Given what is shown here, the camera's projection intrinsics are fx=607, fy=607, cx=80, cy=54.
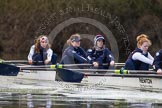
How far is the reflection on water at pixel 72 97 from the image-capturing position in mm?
15086

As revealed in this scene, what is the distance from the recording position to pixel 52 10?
146ft

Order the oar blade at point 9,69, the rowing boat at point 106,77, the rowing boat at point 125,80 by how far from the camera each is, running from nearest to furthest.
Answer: the rowing boat at point 125,80
the rowing boat at point 106,77
the oar blade at point 9,69

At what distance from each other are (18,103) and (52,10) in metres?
29.5

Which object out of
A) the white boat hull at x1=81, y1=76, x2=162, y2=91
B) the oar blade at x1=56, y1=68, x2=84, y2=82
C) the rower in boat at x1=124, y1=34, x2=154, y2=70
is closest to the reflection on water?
the white boat hull at x1=81, y1=76, x2=162, y2=91

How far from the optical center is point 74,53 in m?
20.9

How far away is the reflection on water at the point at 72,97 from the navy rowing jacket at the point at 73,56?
4.28 ft

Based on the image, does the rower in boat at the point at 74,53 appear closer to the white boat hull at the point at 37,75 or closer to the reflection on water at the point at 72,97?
the white boat hull at the point at 37,75

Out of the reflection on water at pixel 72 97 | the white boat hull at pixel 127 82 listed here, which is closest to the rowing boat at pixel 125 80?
the white boat hull at pixel 127 82

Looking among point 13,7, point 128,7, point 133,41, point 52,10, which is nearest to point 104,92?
point 133,41

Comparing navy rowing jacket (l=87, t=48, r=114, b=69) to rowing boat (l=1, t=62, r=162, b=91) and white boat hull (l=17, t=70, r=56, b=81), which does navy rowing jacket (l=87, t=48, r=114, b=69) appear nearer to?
rowing boat (l=1, t=62, r=162, b=91)

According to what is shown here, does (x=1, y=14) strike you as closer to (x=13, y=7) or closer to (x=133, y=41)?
(x=13, y=7)

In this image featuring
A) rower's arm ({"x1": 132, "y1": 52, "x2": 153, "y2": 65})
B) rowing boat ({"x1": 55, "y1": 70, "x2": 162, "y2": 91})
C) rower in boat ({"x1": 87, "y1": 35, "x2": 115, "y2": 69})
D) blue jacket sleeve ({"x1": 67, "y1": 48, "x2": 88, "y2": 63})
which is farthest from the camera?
blue jacket sleeve ({"x1": 67, "y1": 48, "x2": 88, "y2": 63})

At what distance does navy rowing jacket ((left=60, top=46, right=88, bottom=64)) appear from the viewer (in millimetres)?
20891

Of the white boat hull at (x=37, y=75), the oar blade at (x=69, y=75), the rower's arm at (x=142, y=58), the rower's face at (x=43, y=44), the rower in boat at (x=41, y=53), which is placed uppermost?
the rower's face at (x=43, y=44)
